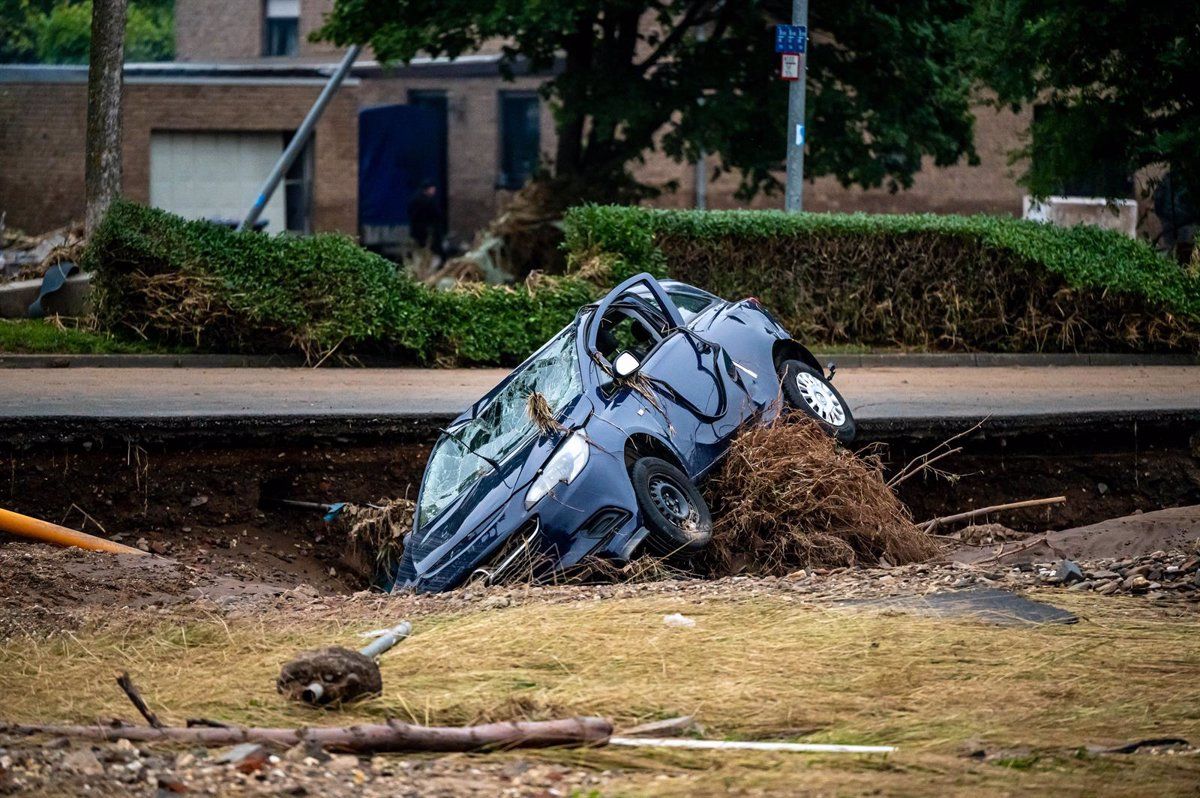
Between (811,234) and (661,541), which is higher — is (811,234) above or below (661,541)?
above

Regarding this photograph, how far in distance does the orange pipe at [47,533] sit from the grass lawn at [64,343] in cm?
713

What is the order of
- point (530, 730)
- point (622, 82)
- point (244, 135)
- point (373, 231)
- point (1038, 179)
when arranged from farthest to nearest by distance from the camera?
point (373, 231)
point (244, 135)
point (622, 82)
point (1038, 179)
point (530, 730)

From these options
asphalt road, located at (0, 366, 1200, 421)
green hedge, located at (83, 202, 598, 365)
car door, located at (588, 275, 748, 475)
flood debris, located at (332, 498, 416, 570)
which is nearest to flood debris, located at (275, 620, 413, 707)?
car door, located at (588, 275, 748, 475)

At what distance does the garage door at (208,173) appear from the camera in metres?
31.5

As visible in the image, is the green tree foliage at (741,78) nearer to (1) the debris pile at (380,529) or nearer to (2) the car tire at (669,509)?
(1) the debris pile at (380,529)

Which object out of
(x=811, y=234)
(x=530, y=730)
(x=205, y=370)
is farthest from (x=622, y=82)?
(x=530, y=730)

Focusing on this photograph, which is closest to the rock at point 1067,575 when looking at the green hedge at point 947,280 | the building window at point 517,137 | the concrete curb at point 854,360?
the concrete curb at point 854,360

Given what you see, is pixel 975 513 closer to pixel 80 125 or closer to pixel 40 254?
pixel 40 254

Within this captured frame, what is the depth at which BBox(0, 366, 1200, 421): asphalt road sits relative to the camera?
12008 mm

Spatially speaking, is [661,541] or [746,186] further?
[746,186]

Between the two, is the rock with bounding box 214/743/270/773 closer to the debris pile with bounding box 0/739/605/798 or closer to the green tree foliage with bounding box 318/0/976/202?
the debris pile with bounding box 0/739/605/798

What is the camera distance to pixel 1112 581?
7.63m

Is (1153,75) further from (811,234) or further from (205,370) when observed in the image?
(205,370)

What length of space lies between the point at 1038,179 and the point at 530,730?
16.8 metres
